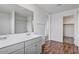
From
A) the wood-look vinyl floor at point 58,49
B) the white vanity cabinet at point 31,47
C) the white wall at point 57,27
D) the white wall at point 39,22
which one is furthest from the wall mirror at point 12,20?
the white wall at point 57,27

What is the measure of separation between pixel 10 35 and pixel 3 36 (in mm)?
150

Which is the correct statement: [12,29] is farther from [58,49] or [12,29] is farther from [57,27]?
[57,27]

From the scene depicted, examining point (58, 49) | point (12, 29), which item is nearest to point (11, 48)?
point (12, 29)

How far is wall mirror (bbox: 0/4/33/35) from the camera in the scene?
3.83ft

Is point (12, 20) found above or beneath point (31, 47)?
above

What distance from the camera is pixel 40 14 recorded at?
216 centimetres

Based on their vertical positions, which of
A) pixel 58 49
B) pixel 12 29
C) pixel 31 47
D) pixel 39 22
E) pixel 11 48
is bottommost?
pixel 58 49

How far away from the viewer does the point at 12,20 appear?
52.2 inches

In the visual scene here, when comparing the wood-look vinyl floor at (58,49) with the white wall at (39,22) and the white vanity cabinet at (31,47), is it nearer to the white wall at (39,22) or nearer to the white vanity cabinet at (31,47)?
the white vanity cabinet at (31,47)

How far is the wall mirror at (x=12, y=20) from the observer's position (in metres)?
1.17

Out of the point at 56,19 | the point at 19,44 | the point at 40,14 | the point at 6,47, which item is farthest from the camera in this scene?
the point at 56,19

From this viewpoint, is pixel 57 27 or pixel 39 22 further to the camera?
pixel 57 27
